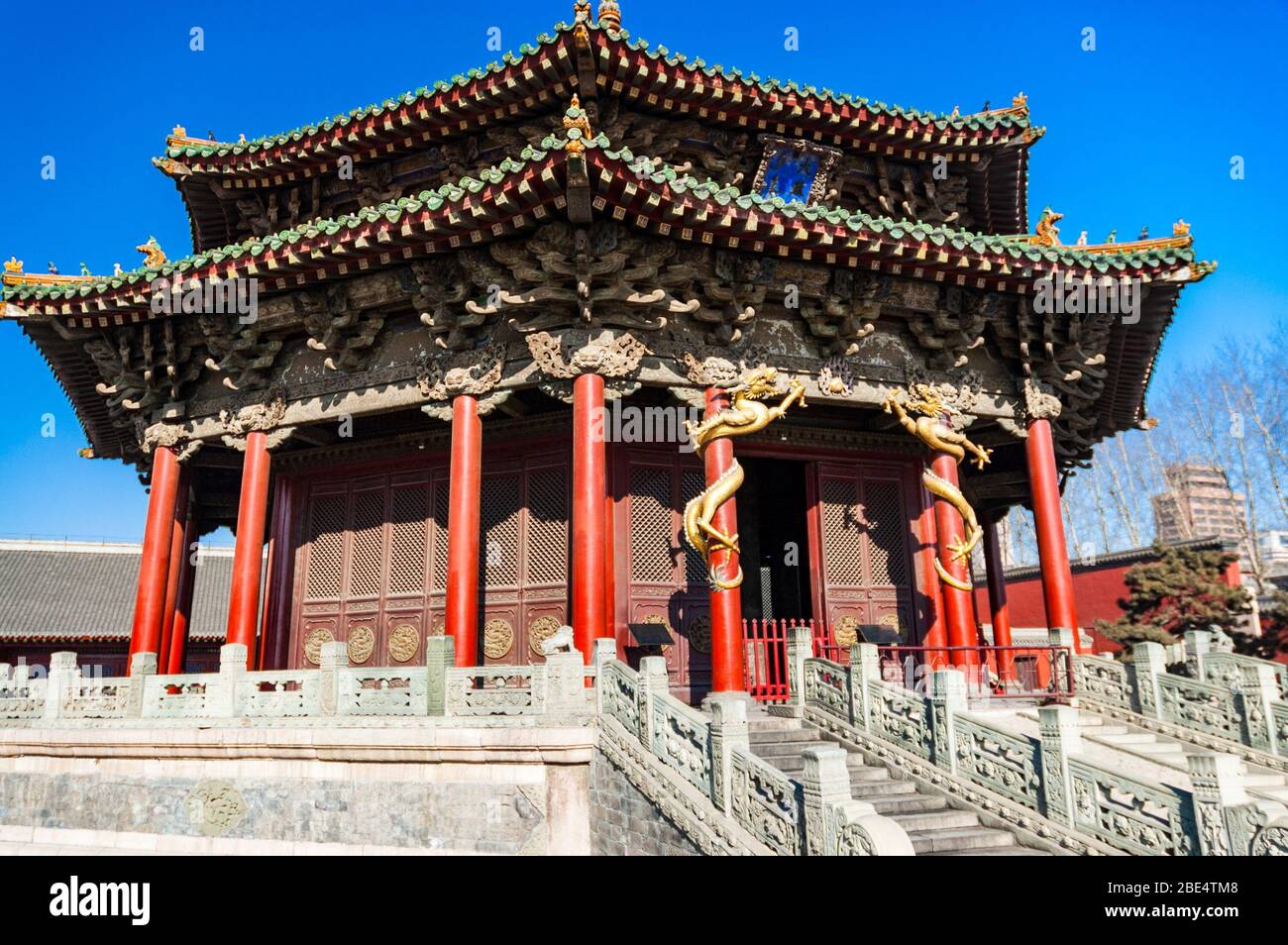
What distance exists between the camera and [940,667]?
1092cm

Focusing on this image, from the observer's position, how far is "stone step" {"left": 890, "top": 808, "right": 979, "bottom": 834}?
25.6 ft

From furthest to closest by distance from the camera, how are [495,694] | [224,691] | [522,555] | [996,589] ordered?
[996,589]
[522,555]
[224,691]
[495,694]

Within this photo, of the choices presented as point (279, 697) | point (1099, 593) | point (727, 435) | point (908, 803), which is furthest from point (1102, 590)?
point (279, 697)

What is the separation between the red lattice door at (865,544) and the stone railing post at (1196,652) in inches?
145

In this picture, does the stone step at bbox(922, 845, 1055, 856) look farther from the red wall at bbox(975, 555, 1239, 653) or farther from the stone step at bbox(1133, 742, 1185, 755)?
the red wall at bbox(975, 555, 1239, 653)

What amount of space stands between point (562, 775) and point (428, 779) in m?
1.47

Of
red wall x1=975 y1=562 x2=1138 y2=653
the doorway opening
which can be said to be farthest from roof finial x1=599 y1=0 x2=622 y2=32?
red wall x1=975 y1=562 x2=1138 y2=653

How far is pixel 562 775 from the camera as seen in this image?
8625 millimetres

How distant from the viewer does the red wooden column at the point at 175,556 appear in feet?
46.3

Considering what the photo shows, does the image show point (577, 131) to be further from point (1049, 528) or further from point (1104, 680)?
point (1104, 680)

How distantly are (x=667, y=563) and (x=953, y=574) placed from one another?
411cm

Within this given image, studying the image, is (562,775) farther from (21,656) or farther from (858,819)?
(21,656)
